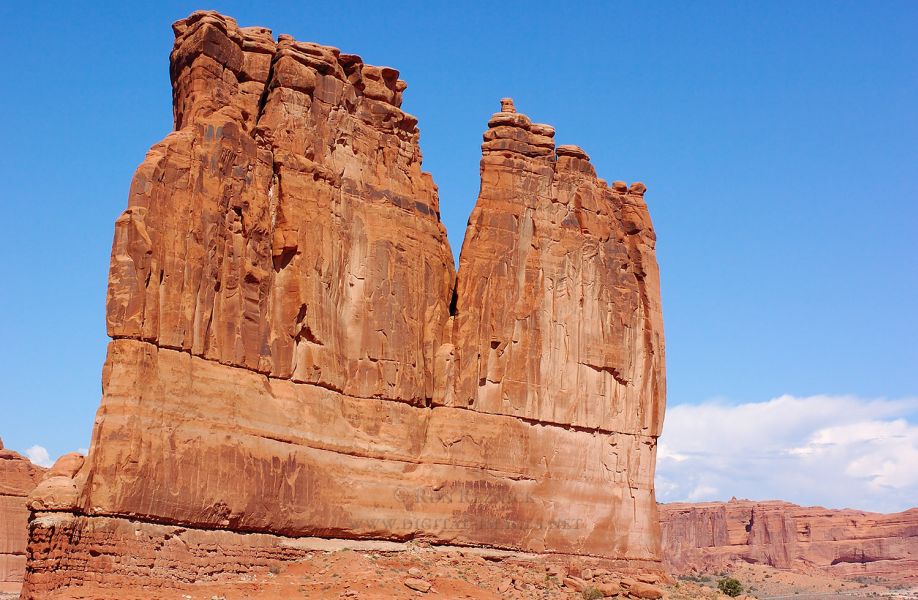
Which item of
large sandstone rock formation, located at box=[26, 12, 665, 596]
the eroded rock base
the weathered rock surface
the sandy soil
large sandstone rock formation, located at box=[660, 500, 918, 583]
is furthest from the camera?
large sandstone rock formation, located at box=[660, 500, 918, 583]

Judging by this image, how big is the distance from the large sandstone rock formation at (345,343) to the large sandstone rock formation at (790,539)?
59394 mm

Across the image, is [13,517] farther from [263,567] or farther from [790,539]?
[790,539]

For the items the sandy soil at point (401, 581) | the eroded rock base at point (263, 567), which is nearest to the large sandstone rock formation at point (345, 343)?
the eroded rock base at point (263, 567)

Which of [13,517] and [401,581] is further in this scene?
[13,517]

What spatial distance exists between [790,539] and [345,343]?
2908 inches

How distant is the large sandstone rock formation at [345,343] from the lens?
32.6 m

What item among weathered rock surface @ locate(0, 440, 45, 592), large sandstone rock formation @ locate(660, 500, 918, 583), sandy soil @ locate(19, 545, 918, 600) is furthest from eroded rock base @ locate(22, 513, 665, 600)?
large sandstone rock formation @ locate(660, 500, 918, 583)

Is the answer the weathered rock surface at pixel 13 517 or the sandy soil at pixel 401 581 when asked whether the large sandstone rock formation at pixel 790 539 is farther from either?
the sandy soil at pixel 401 581

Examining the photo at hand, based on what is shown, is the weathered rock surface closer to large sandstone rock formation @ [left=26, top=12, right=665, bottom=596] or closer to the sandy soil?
large sandstone rock formation @ [left=26, top=12, right=665, bottom=596]

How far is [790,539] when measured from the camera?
10525 cm

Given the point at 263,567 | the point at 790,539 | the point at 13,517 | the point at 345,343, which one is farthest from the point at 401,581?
the point at 790,539

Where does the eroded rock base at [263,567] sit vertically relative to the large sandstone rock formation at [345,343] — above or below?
below

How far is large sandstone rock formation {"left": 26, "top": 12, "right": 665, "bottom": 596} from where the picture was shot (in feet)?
107

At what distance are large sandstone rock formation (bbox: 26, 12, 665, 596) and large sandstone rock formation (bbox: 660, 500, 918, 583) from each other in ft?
195
